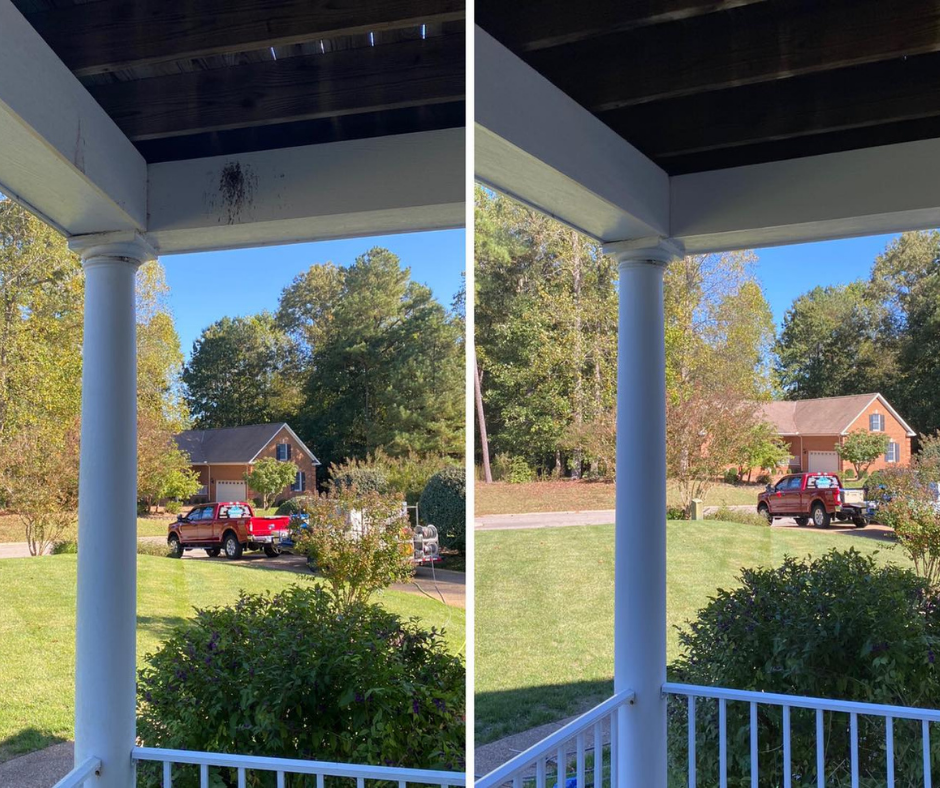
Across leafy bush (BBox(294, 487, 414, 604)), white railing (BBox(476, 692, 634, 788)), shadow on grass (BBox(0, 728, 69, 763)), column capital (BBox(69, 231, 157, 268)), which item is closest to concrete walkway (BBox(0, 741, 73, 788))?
shadow on grass (BBox(0, 728, 69, 763))

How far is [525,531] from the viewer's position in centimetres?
254

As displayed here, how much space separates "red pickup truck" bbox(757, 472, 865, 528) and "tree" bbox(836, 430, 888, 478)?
0.09 metres

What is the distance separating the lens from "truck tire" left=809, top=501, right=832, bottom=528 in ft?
9.61

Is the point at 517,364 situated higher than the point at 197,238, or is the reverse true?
the point at 197,238

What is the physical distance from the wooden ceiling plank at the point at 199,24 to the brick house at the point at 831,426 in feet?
7.41

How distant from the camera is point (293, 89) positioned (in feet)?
4.31

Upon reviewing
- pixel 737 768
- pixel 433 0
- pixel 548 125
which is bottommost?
pixel 737 768

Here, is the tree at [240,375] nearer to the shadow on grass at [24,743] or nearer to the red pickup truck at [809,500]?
the shadow on grass at [24,743]

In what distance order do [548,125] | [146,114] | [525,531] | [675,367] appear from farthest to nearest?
[675,367], [525,531], [146,114], [548,125]

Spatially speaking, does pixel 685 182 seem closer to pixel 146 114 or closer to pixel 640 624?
pixel 640 624

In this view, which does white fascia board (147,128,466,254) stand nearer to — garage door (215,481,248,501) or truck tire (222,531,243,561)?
garage door (215,481,248,501)

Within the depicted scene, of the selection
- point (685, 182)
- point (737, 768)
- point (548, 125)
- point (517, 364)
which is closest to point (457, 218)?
point (548, 125)

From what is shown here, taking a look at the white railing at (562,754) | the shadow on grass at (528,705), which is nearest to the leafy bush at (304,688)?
the white railing at (562,754)

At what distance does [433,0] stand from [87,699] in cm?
142
